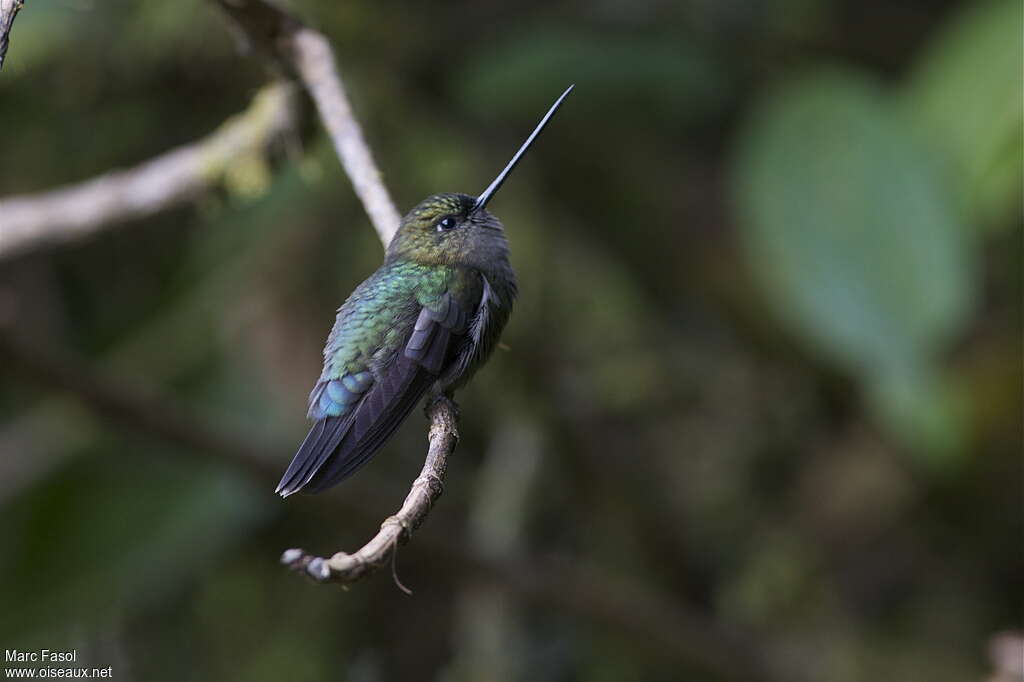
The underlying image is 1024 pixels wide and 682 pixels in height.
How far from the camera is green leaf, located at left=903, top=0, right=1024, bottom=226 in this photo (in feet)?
10.4

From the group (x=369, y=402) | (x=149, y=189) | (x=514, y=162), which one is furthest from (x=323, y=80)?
(x=149, y=189)

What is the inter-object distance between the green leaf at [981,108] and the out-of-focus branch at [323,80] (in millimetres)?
1874

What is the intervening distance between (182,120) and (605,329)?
1.95 m

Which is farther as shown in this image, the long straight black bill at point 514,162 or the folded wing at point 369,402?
the long straight black bill at point 514,162

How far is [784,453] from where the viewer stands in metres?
5.00

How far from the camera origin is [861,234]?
352cm

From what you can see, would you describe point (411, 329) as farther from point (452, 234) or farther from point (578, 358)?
point (578, 358)

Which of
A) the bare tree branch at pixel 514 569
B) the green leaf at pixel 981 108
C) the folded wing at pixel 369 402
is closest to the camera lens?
the folded wing at pixel 369 402

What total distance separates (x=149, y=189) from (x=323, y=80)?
0.96 metres

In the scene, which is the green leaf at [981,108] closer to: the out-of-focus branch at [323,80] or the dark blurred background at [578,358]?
the dark blurred background at [578,358]

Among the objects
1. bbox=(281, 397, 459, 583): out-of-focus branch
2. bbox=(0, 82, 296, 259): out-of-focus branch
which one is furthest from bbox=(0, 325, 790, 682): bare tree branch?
bbox=(281, 397, 459, 583): out-of-focus branch

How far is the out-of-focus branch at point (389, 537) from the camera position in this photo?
109cm

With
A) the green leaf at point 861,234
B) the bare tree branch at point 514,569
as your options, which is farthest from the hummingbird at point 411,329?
the bare tree branch at point 514,569

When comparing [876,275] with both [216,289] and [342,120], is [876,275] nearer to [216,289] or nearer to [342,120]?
[342,120]
